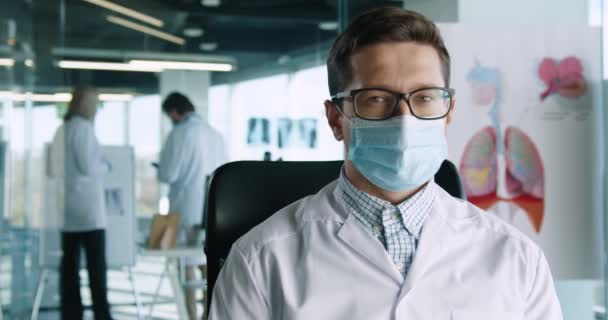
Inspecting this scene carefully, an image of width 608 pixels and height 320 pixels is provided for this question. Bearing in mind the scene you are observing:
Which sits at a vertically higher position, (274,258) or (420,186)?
(420,186)

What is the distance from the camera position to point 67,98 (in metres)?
5.26

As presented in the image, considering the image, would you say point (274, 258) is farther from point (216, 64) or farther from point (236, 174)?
point (216, 64)

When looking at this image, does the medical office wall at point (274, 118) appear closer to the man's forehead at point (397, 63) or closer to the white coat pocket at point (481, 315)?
the man's forehead at point (397, 63)

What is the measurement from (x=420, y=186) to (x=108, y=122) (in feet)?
14.4

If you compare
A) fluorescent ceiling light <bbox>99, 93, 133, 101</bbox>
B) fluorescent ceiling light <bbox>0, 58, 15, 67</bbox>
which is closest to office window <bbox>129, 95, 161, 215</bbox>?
fluorescent ceiling light <bbox>99, 93, 133, 101</bbox>

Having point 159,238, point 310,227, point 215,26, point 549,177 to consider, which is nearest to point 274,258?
point 310,227

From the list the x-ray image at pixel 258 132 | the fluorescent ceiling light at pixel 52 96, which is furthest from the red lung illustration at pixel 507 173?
the x-ray image at pixel 258 132

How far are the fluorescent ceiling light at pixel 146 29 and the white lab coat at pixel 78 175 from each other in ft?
2.82

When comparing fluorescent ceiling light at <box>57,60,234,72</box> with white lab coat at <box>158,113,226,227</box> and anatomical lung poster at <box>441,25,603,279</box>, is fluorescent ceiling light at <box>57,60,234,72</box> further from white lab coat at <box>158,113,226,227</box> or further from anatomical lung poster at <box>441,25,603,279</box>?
anatomical lung poster at <box>441,25,603,279</box>

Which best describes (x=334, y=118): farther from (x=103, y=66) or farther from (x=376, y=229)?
(x=103, y=66)

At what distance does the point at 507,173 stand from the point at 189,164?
275 cm

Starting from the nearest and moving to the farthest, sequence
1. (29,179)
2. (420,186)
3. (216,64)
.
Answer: (420,186)
(29,179)
(216,64)

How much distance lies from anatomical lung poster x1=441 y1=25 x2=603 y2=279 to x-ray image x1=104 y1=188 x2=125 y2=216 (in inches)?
121

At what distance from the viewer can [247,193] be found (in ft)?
4.97
